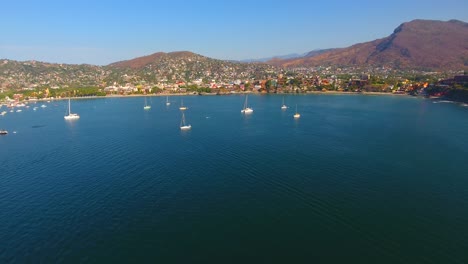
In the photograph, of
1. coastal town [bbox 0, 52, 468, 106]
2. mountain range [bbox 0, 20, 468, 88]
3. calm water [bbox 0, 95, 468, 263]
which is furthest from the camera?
mountain range [bbox 0, 20, 468, 88]

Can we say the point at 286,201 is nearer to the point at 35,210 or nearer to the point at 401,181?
the point at 401,181

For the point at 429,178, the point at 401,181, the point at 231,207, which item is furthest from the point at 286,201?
the point at 429,178

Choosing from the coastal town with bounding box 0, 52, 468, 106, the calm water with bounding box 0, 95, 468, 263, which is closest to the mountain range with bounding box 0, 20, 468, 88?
the coastal town with bounding box 0, 52, 468, 106

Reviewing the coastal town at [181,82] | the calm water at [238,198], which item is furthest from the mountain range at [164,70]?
the calm water at [238,198]

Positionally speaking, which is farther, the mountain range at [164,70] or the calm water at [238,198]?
the mountain range at [164,70]

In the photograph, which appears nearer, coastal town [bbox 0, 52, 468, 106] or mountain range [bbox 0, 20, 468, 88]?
coastal town [bbox 0, 52, 468, 106]

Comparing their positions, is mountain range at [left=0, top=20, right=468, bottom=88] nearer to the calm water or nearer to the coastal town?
the coastal town

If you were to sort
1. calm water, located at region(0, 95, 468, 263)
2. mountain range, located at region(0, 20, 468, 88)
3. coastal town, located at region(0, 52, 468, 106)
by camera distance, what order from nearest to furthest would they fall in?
calm water, located at region(0, 95, 468, 263) < coastal town, located at region(0, 52, 468, 106) < mountain range, located at region(0, 20, 468, 88)

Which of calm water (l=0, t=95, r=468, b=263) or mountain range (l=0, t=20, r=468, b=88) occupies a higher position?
mountain range (l=0, t=20, r=468, b=88)

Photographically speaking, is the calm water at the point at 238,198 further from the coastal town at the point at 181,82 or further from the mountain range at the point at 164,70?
the mountain range at the point at 164,70
